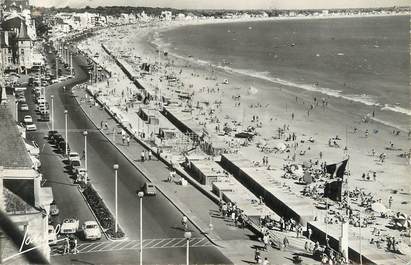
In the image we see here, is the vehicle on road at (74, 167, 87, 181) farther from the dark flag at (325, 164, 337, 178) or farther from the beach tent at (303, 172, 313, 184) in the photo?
the dark flag at (325, 164, 337, 178)

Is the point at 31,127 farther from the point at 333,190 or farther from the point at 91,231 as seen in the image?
the point at 333,190

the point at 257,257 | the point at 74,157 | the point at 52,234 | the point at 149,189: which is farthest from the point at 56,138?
the point at 257,257

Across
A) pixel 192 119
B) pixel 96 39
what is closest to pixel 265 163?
pixel 192 119

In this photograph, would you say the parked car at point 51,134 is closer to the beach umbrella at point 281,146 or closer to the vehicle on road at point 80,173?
the vehicle on road at point 80,173

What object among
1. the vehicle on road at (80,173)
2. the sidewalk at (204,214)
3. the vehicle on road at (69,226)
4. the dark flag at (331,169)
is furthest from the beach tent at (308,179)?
the vehicle on road at (69,226)

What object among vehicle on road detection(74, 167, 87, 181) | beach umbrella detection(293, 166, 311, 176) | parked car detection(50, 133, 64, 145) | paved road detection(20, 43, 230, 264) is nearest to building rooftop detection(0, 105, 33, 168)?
paved road detection(20, 43, 230, 264)

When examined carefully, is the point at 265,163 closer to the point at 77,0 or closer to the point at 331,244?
the point at 331,244

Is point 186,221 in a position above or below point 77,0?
below
